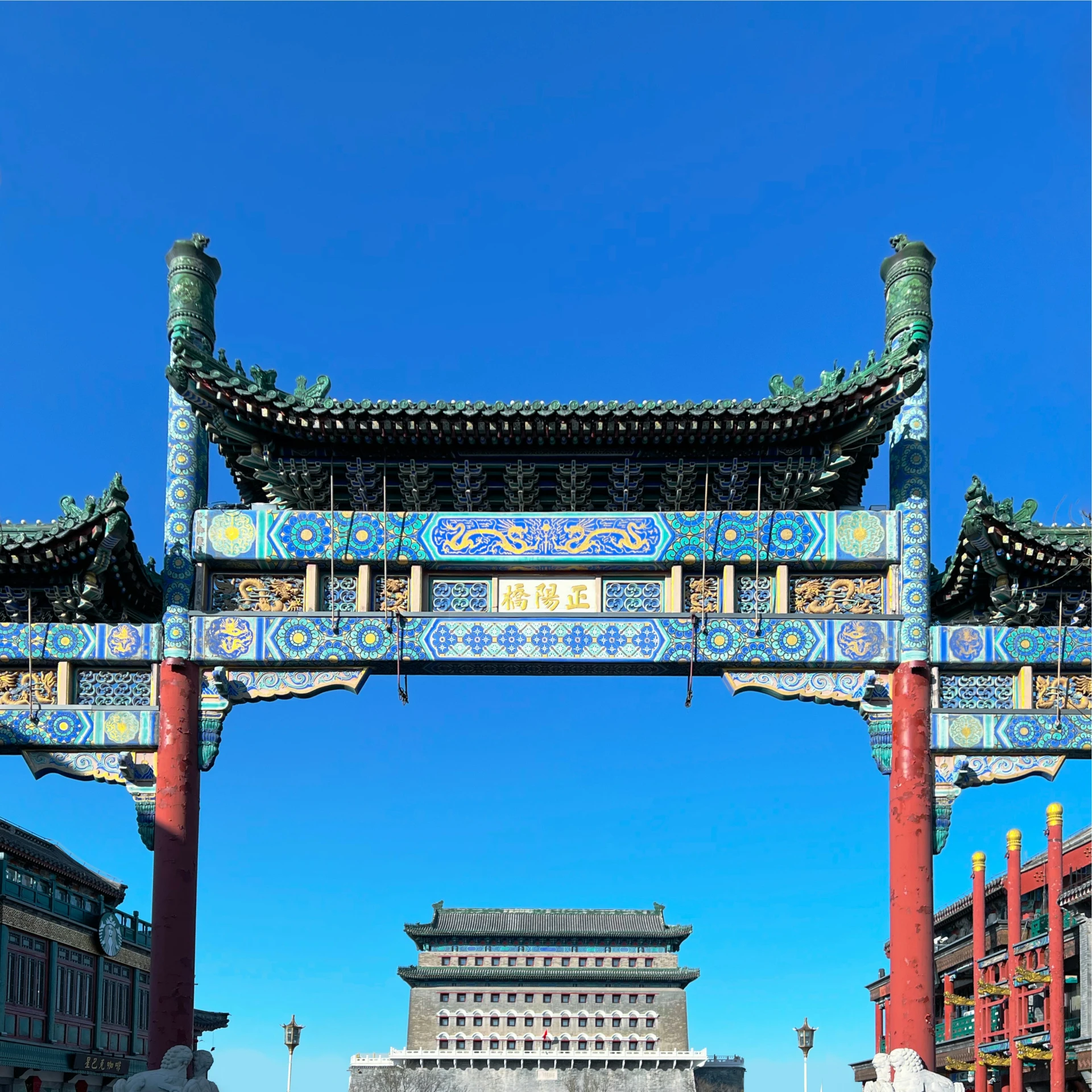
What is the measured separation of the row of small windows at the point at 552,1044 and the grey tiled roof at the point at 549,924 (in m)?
4.09

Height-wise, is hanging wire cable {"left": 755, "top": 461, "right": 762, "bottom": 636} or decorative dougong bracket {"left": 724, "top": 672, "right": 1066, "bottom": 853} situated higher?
hanging wire cable {"left": 755, "top": 461, "right": 762, "bottom": 636}

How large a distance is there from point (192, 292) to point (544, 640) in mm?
5200

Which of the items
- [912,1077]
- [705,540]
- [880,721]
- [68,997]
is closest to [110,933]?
[68,997]

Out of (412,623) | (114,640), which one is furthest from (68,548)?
(412,623)

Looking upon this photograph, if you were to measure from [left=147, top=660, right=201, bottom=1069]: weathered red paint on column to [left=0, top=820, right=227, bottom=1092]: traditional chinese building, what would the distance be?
1434cm

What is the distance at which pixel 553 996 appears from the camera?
5712cm

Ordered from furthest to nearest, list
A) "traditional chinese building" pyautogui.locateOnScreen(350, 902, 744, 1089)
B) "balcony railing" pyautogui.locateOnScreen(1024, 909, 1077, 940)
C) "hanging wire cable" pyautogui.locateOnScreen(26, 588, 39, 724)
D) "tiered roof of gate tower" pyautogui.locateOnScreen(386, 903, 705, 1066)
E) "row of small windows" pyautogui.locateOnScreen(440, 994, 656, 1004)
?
1. "row of small windows" pyautogui.locateOnScreen(440, 994, 656, 1004)
2. "tiered roof of gate tower" pyautogui.locateOnScreen(386, 903, 705, 1066)
3. "traditional chinese building" pyautogui.locateOnScreen(350, 902, 744, 1089)
4. "balcony railing" pyautogui.locateOnScreen(1024, 909, 1077, 940)
5. "hanging wire cable" pyautogui.locateOnScreen(26, 588, 39, 724)

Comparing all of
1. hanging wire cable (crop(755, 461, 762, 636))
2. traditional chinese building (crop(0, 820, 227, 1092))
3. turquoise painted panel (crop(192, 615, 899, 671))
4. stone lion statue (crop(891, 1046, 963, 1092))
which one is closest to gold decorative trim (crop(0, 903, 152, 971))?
traditional chinese building (crop(0, 820, 227, 1092))

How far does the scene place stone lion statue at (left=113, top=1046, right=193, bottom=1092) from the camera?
10.9 meters

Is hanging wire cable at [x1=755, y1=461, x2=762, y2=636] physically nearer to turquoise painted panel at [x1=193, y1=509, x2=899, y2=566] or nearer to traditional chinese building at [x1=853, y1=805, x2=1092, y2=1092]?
turquoise painted panel at [x1=193, y1=509, x2=899, y2=566]

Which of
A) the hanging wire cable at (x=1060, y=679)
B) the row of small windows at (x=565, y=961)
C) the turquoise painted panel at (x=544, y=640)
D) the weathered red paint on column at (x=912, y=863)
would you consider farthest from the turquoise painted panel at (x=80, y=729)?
the row of small windows at (x=565, y=961)

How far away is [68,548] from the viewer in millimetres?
13578

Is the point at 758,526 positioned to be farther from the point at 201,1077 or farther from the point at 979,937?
the point at 979,937

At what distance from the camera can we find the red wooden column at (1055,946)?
23.8m
